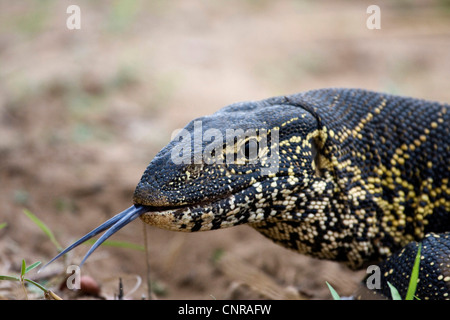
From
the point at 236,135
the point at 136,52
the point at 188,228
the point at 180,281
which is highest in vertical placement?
the point at 136,52

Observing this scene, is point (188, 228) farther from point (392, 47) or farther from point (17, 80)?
point (392, 47)

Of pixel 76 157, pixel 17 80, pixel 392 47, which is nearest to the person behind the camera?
pixel 76 157

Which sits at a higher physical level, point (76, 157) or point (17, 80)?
point (17, 80)

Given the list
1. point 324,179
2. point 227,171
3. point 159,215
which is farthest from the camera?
point 324,179

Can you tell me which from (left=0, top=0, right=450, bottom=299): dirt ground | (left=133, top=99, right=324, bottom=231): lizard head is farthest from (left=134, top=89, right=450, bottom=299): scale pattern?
(left=0, top=0, right=450, bottom=299): dirt ground

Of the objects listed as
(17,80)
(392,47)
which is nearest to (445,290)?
(17,80)

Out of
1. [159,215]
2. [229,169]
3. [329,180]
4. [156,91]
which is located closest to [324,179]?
[329,180]

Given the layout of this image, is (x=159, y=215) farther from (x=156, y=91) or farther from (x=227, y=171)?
(x=156, y=91)
